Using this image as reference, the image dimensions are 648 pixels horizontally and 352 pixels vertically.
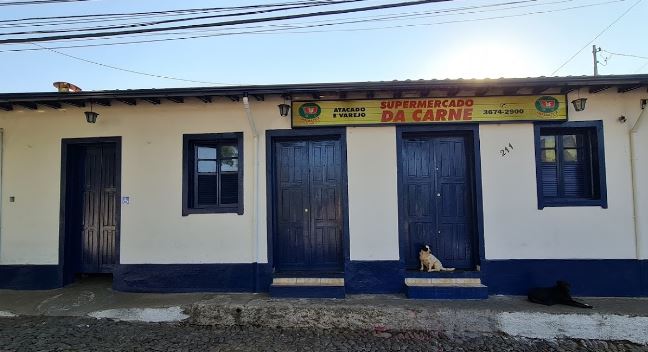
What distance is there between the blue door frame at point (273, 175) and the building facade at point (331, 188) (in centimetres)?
3

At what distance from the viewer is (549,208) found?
5.70 metres

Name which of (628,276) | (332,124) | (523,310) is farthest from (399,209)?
(628,276)

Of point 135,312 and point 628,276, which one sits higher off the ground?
point 628,276

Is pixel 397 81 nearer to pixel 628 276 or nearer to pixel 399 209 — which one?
pixel 399 209

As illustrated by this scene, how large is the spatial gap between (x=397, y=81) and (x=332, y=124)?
1.20 meters

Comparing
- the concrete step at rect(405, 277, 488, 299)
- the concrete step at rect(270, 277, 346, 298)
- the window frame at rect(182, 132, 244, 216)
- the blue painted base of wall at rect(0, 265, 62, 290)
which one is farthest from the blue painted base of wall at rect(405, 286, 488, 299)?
the blue painted base of wall at rect(0, 265, 62, 290)

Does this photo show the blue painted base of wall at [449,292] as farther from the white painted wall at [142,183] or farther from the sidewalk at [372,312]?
the white painted wall at [142,183]

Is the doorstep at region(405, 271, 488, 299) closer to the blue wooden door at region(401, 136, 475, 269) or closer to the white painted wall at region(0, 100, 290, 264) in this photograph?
the blue wooden door at region(401, 136, 475, 269)

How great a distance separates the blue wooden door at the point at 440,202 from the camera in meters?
6.04

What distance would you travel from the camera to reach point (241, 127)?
6066 mm

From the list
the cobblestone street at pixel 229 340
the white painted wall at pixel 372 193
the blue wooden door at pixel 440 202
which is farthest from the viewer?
the blue wooden door at pixel 440 202

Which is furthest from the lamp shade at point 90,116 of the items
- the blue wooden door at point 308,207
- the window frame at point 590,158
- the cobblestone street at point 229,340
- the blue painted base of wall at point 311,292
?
the window frame at point 590,158

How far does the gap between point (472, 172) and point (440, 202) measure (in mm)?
690

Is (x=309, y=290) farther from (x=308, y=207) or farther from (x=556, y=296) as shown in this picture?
(x=556, y=296)
